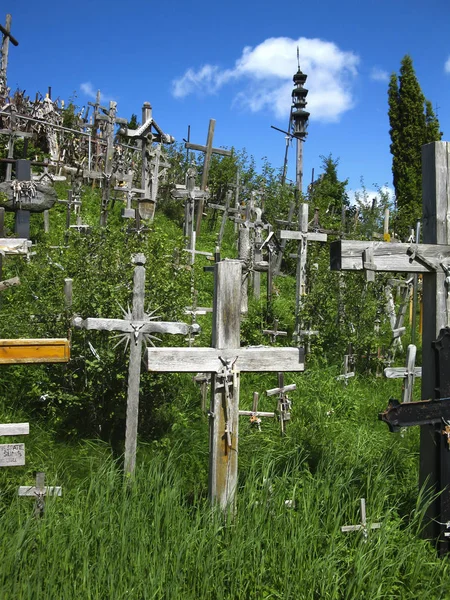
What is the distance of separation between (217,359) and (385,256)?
1.32 m

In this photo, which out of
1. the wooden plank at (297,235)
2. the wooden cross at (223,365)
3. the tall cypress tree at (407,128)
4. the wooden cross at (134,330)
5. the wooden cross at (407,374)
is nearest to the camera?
the wooden cross at (223,365)

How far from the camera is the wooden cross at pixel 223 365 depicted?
14.0 feet

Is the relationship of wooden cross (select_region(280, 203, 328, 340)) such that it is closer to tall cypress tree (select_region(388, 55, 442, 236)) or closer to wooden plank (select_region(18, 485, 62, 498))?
wooden plank (select_region(18, 485, 62, 498))

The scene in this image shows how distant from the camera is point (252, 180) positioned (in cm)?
2544

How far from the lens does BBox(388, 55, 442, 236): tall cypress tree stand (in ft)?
75.7

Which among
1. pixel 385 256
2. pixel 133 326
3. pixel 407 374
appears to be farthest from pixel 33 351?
pixel 407 374

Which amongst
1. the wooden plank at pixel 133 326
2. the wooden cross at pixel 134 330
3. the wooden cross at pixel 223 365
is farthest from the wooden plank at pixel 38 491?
the wooden plank at pixel 133 326

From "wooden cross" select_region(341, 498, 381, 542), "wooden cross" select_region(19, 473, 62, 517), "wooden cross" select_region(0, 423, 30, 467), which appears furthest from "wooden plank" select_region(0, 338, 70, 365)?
"wooden cross" select_region(341, 498, 381, 542)

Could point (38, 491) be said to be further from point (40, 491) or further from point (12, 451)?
point (12, 451)

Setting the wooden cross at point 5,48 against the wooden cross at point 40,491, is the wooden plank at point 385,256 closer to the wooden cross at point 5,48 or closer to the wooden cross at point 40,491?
the wooden cross at point 40,491

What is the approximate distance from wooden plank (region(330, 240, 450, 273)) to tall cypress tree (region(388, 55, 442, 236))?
19289mm

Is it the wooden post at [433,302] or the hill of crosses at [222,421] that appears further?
the wooden post at [433,302]

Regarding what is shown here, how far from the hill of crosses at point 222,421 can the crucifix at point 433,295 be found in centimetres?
1

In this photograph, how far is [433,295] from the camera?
423 cm
